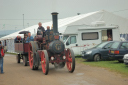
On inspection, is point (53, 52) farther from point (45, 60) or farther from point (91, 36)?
point (91, 36)

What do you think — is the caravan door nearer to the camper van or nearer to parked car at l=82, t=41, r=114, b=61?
the camper van

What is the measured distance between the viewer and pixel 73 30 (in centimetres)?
2033

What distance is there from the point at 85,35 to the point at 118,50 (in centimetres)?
542

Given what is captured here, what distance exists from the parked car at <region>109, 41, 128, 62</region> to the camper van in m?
3.96

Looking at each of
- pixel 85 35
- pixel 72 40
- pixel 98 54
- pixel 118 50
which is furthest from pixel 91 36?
pixel 118 50

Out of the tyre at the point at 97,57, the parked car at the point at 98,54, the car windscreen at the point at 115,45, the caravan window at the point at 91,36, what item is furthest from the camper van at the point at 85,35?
the car windscreen at the point at 115,45

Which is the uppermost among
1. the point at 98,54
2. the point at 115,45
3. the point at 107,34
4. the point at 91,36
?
the point at 107,34

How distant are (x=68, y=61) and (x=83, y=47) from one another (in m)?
8.42

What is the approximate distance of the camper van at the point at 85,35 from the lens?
2005 cm

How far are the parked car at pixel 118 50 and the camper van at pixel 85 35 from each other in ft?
13.0

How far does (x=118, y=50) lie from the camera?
1512 centimetres

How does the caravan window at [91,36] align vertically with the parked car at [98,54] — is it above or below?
above

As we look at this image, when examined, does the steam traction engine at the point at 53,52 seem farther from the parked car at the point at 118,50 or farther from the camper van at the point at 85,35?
the camper van at the point at 85,35

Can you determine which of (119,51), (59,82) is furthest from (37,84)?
(119,51)
